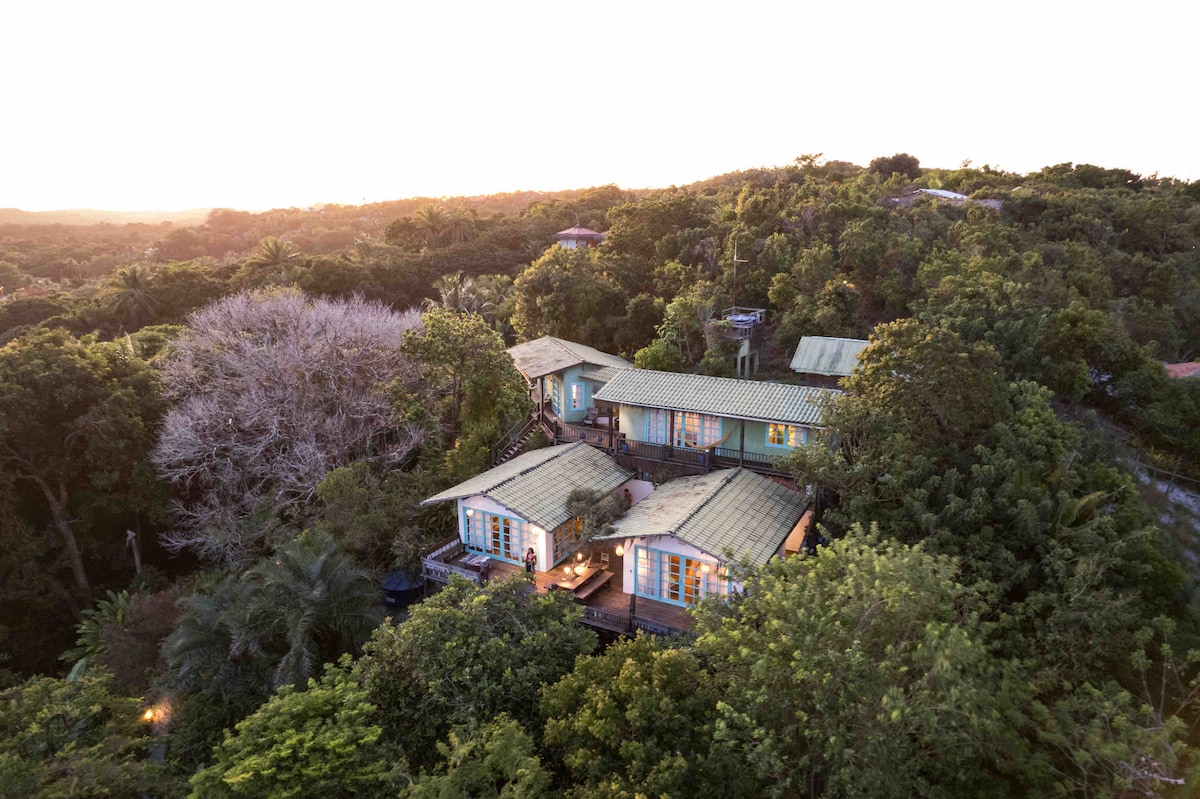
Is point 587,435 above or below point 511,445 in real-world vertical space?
above

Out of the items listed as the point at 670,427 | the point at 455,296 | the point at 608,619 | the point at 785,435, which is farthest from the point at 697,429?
the point at 455,296

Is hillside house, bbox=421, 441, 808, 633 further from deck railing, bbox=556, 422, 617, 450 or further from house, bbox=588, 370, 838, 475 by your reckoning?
deck railing, bbox=556, 422, 617, 450

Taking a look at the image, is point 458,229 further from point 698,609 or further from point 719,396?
point 698,609

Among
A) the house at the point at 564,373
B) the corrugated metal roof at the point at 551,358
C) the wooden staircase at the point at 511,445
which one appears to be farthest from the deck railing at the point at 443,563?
the corrugated metal roof at the point at 551,358

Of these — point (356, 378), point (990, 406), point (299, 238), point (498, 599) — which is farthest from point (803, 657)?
point (299, 238)

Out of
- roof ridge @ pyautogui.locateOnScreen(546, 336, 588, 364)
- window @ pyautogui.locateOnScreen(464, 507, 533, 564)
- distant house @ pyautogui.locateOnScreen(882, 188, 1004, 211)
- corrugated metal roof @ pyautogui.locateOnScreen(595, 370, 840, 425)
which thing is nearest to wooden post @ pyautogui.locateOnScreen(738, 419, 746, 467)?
corrugated metal roof @ pyautogui.locateOnScreen(595, 370, 840, 425)

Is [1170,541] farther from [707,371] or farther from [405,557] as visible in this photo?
[405,557]
